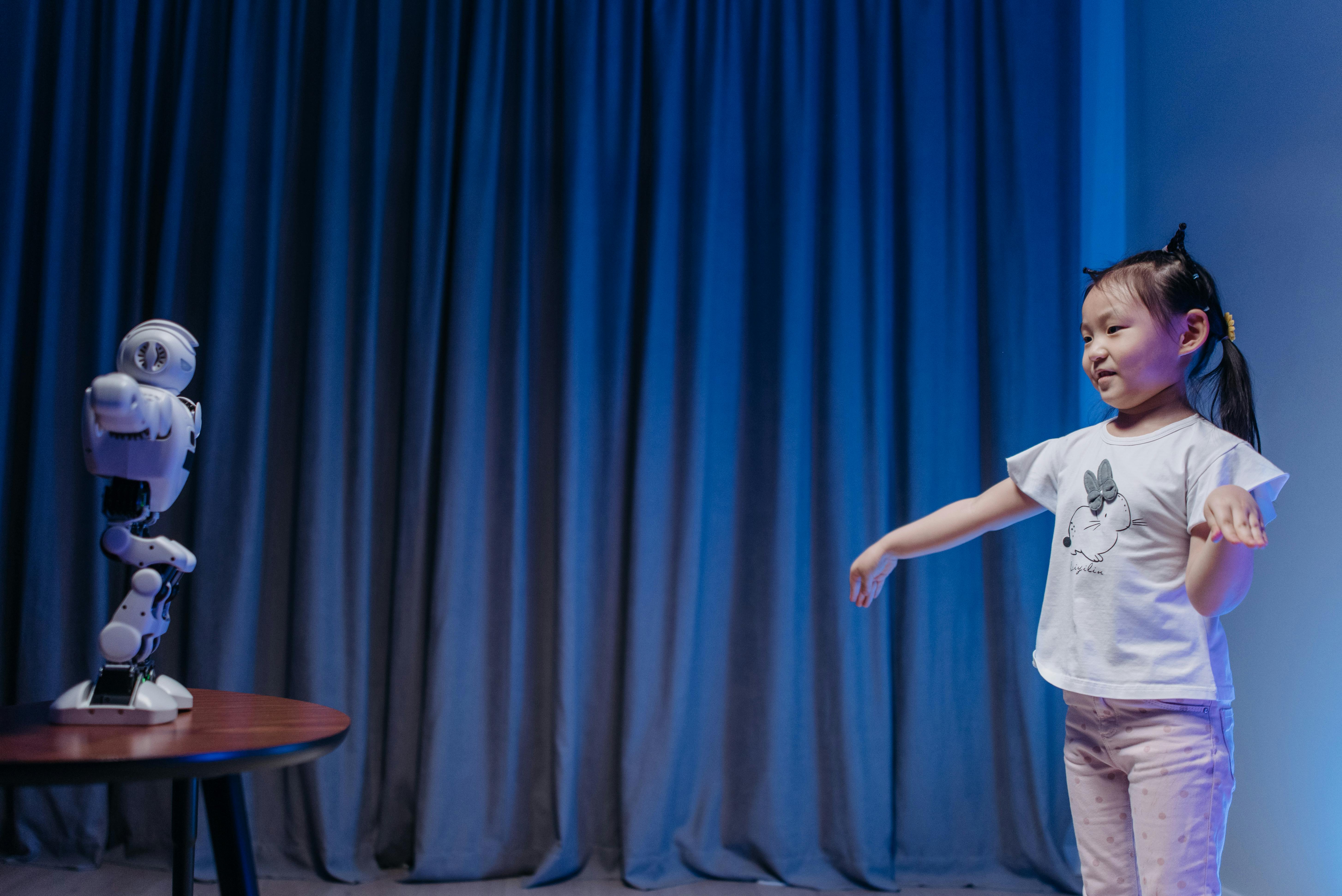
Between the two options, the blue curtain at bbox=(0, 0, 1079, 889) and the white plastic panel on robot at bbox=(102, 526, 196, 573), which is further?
the blue curtain at bbox=(0, 0, 1079, 889)

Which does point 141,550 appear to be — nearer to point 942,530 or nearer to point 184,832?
point 184,832

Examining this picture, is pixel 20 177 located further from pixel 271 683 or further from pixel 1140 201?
pixel 1140 201

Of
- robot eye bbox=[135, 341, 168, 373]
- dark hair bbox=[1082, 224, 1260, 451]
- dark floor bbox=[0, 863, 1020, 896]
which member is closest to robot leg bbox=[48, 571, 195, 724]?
robot eye bbox=[135, 341, 168, 373]

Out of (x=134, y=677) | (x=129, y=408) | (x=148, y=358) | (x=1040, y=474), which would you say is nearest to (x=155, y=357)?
(x=148, y=358)

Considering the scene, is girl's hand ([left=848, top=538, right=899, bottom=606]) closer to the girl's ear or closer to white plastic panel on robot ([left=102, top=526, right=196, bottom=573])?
the girl's ear

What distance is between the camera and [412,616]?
7.03 ft

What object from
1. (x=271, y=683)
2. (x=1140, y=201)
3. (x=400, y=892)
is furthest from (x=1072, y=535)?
(x=271, y=683)

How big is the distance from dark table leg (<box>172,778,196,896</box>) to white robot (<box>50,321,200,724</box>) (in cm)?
12

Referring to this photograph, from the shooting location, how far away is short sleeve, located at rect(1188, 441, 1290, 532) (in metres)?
1.12

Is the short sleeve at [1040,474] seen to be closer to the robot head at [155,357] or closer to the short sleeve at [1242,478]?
the short sleeve at [1242,478]

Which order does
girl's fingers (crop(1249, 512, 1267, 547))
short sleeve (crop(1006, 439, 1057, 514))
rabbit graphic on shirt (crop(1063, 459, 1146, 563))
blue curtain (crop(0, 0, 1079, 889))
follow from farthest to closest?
blue curtain (crop(0, 0, 1079, 889)) → short sleeve (crop(1006, 439, 1057, 514)) → rabbit graphic on shirt (crop(1063, 459, 1146, 563)) → girl's fingers (crop(1249, 512, 1267, 547))

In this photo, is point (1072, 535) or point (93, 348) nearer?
point (1072, 535)

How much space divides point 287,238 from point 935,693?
197 centimetres

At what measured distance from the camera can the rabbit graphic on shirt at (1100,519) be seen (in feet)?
4.03
